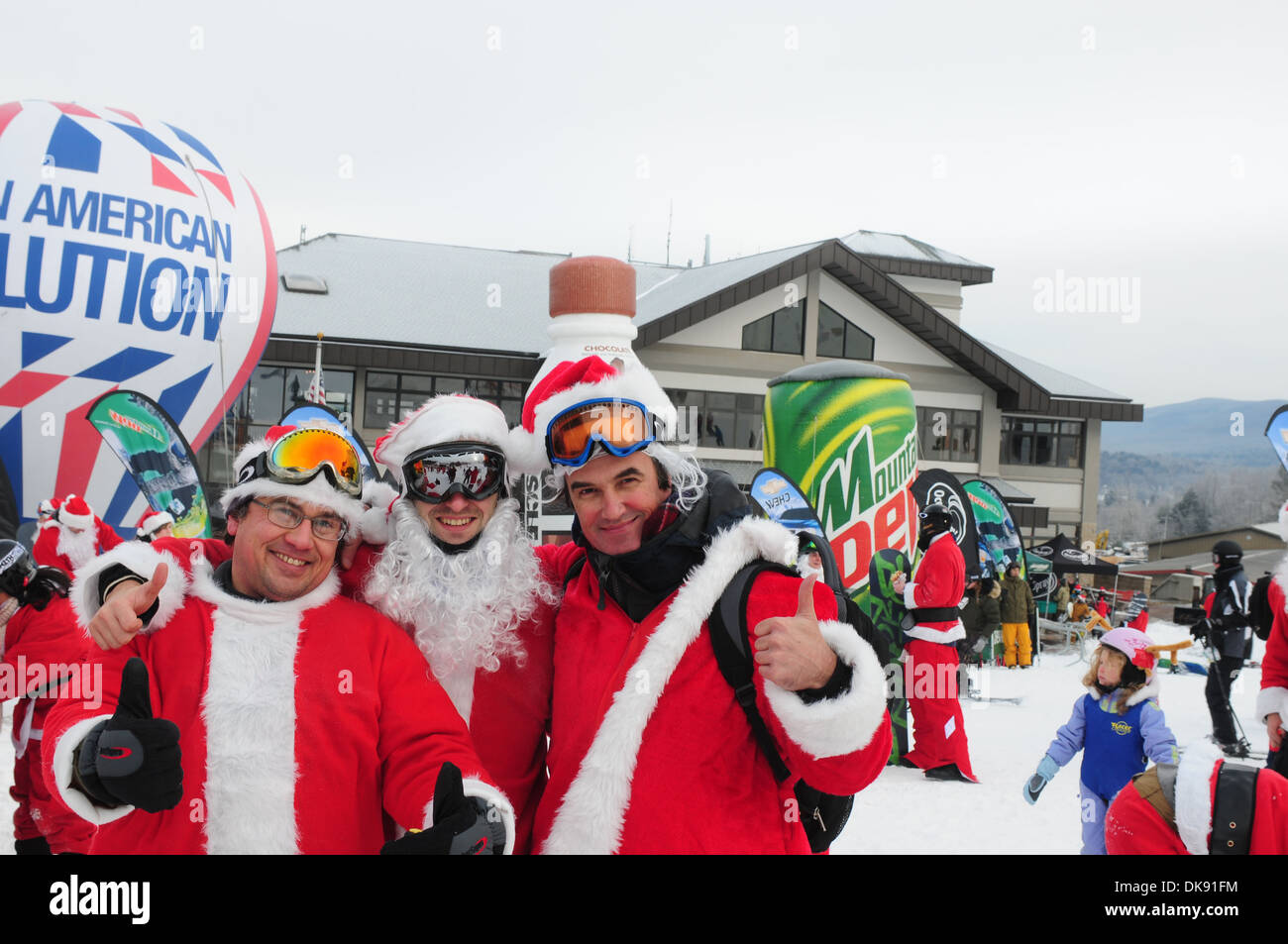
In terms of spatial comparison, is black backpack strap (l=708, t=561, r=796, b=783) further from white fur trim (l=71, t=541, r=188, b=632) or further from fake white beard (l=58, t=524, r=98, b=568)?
fake white beard (l=58, t=524, r=98, b=568)

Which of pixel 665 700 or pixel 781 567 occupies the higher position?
pixel 781 567

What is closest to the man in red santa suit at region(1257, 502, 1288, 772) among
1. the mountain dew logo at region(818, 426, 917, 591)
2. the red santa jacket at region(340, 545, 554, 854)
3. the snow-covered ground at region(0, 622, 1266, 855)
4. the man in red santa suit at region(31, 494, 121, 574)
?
the snow-covered ground at region(0, 622, 1266, 855)

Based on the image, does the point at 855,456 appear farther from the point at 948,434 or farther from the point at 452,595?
the point at 948,434

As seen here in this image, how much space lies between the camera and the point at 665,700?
1956mm

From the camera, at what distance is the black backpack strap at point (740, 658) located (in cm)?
192

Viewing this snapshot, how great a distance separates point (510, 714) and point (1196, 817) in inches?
59.1

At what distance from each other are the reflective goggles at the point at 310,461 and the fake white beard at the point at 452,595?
18 cm

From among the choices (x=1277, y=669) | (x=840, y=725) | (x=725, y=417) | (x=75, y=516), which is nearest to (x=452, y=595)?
(x=840, y=725)

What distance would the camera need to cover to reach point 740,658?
1936 mm

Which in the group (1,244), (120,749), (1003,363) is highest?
(1003,363)

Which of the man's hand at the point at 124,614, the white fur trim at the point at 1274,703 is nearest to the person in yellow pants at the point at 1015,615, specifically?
the white fur trim at the point at 1274,703
